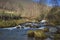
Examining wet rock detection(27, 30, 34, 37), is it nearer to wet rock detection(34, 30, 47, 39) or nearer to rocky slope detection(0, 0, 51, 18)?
wet rock detection(34, 30, 47, 39)

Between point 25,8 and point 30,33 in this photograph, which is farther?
point 25,8

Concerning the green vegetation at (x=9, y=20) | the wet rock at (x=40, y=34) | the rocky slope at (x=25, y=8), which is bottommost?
the wet rock at (x=40, y=34)

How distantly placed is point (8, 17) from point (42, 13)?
3.57 ft

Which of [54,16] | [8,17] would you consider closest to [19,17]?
[8,17]

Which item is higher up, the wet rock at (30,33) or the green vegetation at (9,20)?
the green vegetation at (9,20)

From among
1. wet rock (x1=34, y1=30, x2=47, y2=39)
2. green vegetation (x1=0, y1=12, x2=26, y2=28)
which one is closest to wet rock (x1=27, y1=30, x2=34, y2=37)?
wet rock (x1=34, y1=30, x2=47, y2=39)

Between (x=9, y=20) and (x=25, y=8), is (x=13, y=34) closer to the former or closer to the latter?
(x=9, y=20)

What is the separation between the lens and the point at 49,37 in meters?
4.91

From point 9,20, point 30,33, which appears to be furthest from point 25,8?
point 30,33

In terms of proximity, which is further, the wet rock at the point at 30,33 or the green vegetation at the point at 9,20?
the green vegetation at the point at 9,20

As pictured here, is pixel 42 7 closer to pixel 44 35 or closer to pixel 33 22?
pixel 33 22

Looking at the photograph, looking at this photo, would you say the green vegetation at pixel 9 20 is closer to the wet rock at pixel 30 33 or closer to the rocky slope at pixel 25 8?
the rocky slope at pixel 25 8

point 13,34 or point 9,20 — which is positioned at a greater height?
point 9,20

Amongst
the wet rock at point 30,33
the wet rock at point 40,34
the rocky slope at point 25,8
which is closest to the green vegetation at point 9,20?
the rocky slope at point 25,8
